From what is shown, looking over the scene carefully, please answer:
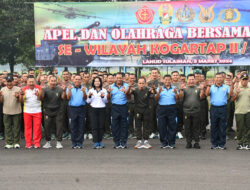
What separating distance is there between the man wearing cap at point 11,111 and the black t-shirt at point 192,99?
4.51 metres

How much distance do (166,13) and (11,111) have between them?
11811mm

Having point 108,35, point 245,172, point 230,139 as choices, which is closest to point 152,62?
point 108,35

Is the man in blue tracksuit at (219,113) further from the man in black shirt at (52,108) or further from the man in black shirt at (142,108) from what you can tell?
the man in black shirt at (52,108)

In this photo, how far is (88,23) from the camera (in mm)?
21250

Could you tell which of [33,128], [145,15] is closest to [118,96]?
[33,128]

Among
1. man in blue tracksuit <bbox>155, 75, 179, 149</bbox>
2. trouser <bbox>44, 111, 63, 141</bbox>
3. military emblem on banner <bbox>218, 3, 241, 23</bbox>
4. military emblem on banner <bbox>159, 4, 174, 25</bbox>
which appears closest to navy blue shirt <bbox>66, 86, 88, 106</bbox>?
trouser <bbox>44, 111, 63, 141</bbox>

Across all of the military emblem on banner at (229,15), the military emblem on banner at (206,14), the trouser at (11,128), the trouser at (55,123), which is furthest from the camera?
the military emblem on banner at (206,14)

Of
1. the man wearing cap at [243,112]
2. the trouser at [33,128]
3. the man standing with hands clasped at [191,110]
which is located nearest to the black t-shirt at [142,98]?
the man standing with hands clasped at [191,110]

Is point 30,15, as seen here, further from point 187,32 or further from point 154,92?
point 154,92

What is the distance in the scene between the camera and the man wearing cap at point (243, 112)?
10.5 m

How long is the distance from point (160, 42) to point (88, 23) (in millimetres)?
3885

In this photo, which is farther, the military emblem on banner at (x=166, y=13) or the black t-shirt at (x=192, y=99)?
the military emblem on banner at (x=166, y=13)

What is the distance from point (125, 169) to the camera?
319 inches

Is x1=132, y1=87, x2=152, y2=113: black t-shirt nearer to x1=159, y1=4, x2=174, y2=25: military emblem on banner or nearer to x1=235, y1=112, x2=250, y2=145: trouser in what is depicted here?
x1=235, y1=112, x2=250, y2=145: trouser
